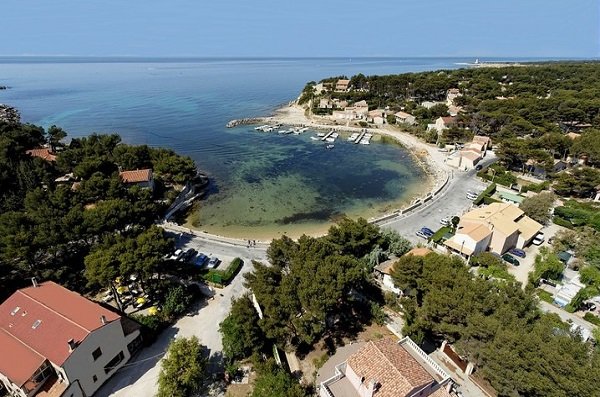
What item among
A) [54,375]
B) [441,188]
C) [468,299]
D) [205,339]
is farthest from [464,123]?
[54,375]

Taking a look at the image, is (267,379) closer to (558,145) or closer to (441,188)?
(441,188)

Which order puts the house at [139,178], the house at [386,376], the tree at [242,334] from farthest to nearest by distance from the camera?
the house at [139,178] < the tree at [242,334] < the house at [386,376]

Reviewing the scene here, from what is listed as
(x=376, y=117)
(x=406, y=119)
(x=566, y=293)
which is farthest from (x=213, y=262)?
(x=376, y=117)

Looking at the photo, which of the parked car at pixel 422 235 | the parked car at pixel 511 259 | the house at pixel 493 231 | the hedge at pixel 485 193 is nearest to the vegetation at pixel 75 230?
the parked car at pixel 422 235

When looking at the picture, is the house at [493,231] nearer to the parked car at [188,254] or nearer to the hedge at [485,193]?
the hedge at [485,193]

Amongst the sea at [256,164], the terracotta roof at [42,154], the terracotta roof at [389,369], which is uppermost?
the terracotta roof at [42,154]

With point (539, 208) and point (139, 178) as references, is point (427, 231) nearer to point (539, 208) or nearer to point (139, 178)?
point (539, 208)
